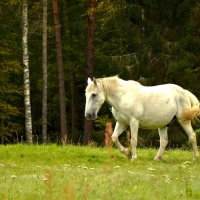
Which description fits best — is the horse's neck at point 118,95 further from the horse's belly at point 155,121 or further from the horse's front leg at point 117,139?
the horse's belly at point 155,121

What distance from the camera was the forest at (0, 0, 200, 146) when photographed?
102 ft

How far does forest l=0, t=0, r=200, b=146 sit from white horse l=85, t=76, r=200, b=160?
34.6 ft

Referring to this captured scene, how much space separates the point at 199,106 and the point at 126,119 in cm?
301

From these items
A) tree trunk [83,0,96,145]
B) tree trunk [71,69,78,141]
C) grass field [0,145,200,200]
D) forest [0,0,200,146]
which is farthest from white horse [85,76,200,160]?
tree trunk [71,69,78,141]

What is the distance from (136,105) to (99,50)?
22.8 meters

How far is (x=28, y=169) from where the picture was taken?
40.7 ft

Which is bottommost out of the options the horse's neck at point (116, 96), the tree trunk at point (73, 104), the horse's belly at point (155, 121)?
the tree trunk at point (73, 104)

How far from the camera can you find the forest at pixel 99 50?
3120 cm

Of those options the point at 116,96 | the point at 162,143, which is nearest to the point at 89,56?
the point at 162,143

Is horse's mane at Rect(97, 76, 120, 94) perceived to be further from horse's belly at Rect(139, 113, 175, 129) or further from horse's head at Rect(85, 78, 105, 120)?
horse's belly at Rect(139, 113, 175, 129)

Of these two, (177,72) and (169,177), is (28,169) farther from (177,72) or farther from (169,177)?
(177,72)

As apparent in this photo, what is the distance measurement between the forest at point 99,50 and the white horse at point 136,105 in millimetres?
10547

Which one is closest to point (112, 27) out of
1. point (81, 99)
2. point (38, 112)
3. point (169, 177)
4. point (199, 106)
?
point (81, 99)

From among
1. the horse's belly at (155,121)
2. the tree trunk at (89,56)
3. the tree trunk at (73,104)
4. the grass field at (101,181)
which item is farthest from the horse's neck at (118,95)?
the tree trunk at (73,104)
